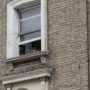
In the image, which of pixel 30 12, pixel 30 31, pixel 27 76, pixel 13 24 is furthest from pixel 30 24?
pixel 27 76

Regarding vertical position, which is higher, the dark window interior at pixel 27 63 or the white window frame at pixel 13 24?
the white window frame at pixel 13 24

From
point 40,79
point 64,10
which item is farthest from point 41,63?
point 64,10

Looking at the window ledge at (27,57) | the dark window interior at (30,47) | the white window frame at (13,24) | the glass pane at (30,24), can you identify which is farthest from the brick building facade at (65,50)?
the glass pane at (30,24)

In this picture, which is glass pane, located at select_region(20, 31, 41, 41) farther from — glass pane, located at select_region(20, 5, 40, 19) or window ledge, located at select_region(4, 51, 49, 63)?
window ledge, located at select_region(4, 51, 49, 63)

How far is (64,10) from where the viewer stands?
19.5 metres

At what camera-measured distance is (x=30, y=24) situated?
67.8 feet

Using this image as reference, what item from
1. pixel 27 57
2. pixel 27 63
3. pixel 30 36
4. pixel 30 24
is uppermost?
pixel 30 24

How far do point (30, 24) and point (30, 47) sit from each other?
829mm

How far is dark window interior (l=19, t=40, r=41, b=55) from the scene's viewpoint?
20.1m

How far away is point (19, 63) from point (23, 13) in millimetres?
1955

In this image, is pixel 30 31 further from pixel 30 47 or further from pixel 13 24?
pixel 13 24

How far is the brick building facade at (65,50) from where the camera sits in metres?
18.6

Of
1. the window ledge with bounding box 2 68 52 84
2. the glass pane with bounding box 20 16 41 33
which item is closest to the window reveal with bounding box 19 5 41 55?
the glass pane with bounding box 20 16 41 33

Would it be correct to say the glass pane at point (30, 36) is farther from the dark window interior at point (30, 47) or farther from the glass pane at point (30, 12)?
the glass pane at point (30, 12)
